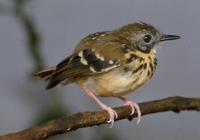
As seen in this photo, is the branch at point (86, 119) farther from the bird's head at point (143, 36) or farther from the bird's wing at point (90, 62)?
the bird's head at point (143, 36)

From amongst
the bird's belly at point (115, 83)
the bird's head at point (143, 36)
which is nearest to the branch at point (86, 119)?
the bird's belly at point (115, 83)

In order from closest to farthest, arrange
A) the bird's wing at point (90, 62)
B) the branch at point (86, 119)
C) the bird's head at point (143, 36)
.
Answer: the branch at point (86, 119) < the bird's wing at point (90, 62) < the bird's head at point (143, 36)

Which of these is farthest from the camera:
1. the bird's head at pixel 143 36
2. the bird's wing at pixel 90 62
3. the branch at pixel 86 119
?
the bird's head at pixel 143 36

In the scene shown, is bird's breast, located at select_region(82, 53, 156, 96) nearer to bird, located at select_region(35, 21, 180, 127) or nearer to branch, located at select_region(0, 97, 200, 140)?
bird, located at select_region(35, 21, 180, 127)

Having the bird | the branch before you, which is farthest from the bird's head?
the branch

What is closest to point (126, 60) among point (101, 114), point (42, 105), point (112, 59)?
point (112, 59)

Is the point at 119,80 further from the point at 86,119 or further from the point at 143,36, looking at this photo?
the point at 86,119

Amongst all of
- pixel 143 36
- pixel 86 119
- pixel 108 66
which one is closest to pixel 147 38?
pixel 143 36
